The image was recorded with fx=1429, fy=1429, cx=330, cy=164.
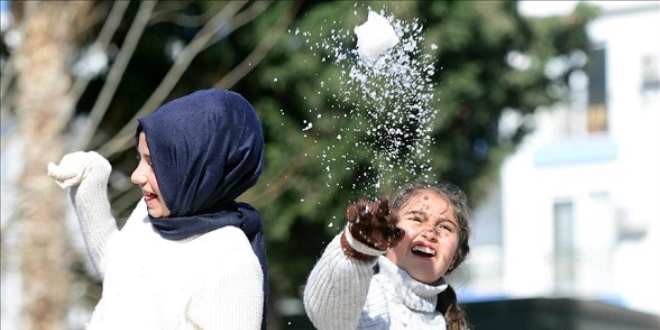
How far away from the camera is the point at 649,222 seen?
2447 centimetres

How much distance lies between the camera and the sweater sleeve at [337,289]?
281 centimetres

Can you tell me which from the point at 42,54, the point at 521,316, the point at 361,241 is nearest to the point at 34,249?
the point at 42,54

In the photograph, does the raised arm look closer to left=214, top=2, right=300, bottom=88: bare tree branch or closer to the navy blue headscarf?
the navy blue headscarf

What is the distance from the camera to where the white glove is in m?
3.47

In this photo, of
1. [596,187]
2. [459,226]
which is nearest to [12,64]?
[459,226]

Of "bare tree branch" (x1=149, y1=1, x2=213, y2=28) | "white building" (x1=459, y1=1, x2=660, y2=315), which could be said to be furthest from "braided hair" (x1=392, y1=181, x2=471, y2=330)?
"white building" (x1=459, y1=1, x2=660, y2=315)

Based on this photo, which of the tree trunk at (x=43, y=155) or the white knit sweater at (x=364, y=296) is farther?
the tree trunk at (x=43, y=155)

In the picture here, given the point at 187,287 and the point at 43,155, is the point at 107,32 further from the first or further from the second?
the point at 187,287

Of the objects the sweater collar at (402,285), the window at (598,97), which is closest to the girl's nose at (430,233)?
the sweater collar at (402,285)

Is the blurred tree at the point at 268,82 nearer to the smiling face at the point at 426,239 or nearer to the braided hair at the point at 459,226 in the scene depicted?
the braided hair at the point at 459,226

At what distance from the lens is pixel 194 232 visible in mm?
3092

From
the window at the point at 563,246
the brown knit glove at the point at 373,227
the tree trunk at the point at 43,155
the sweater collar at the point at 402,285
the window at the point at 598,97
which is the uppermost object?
the brown knit glove at the point at 373,227

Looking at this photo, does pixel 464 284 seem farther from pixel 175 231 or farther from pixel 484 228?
pixel 484 228

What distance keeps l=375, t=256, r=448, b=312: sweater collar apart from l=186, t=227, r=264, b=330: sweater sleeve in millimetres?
339
